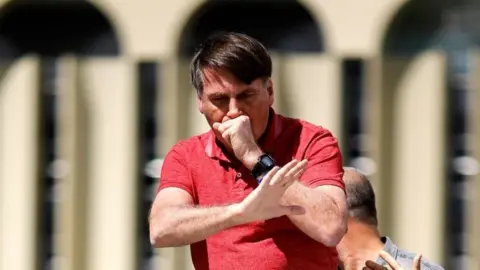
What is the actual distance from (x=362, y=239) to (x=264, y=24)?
726cm

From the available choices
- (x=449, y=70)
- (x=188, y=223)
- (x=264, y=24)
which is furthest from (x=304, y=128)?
(x=264, y=24)

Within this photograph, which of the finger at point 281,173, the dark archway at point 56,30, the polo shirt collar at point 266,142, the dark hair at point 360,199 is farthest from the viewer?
the dark archway at point 56,30

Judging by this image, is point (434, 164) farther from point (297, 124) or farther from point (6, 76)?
point (297, 124)

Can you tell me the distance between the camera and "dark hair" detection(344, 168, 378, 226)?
3.48 metres

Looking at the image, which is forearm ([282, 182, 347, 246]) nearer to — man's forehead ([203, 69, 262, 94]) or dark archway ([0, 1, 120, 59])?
man's forehead ([203, 69, 262, 94])

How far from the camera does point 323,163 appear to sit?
293 centimetres

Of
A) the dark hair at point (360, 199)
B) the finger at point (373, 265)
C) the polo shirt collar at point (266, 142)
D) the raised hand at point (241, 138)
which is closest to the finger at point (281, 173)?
the raised hand at point (241, 138)

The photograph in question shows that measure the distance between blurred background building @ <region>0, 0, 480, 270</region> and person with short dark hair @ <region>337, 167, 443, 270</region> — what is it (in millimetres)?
6508

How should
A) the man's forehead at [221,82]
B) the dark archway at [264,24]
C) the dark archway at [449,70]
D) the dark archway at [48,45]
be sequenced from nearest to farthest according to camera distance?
1. the man's forehead at [221,82]
2. the dark archway at [449,70]
3. the dark archway at [264,24]
4. the dark archway at [48,45]

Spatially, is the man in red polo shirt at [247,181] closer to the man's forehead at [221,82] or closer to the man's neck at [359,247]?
the man's forehead at [221,82]

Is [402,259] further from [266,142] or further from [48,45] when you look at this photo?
[48,45]

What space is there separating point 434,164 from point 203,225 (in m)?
7.44

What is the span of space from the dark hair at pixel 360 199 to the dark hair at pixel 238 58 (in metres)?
0.70

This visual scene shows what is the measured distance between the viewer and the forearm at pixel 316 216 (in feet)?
9.16
